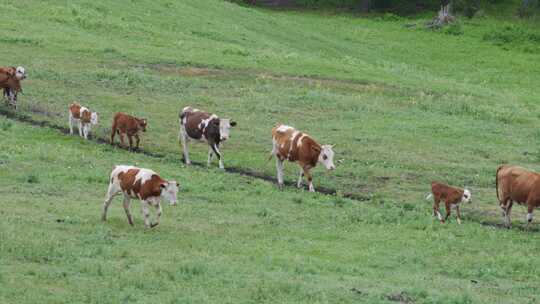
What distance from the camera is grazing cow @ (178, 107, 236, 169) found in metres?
32.5

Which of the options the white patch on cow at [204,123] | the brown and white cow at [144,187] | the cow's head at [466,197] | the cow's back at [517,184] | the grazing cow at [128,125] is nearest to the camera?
the brown and white cow at [144,187]

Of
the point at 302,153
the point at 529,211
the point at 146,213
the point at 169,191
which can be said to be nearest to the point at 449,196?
the point at 529,211

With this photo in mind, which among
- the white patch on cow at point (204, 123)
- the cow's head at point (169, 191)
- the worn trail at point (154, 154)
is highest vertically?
the cow's head at point (169, 191)

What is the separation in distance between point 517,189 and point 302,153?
620cm

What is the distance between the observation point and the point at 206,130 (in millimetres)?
32906

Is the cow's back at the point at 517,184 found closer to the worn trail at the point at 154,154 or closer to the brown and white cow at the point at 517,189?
the brown and white cow at the point at 517,189

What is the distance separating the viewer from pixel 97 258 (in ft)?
67.7

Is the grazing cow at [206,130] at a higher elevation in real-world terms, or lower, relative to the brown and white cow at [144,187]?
lower

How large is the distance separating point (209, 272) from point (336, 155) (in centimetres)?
1600

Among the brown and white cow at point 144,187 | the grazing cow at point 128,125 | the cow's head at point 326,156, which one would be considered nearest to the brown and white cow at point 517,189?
the cow's head at point 326,156

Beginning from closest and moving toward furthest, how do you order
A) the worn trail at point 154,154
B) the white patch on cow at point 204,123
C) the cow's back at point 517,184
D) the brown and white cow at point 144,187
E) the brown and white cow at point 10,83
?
the brown and white cow at point 144,187, the cow's back at point 517,184, the worn trail at point 154,154, the white patch on cow at point 204,123, the brown and white cow at point 10,83

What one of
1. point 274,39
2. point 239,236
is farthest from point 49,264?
point 274,39

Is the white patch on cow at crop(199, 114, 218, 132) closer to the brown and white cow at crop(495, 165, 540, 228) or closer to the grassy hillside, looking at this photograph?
the grassy hillside

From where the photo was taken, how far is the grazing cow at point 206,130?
3247cm
